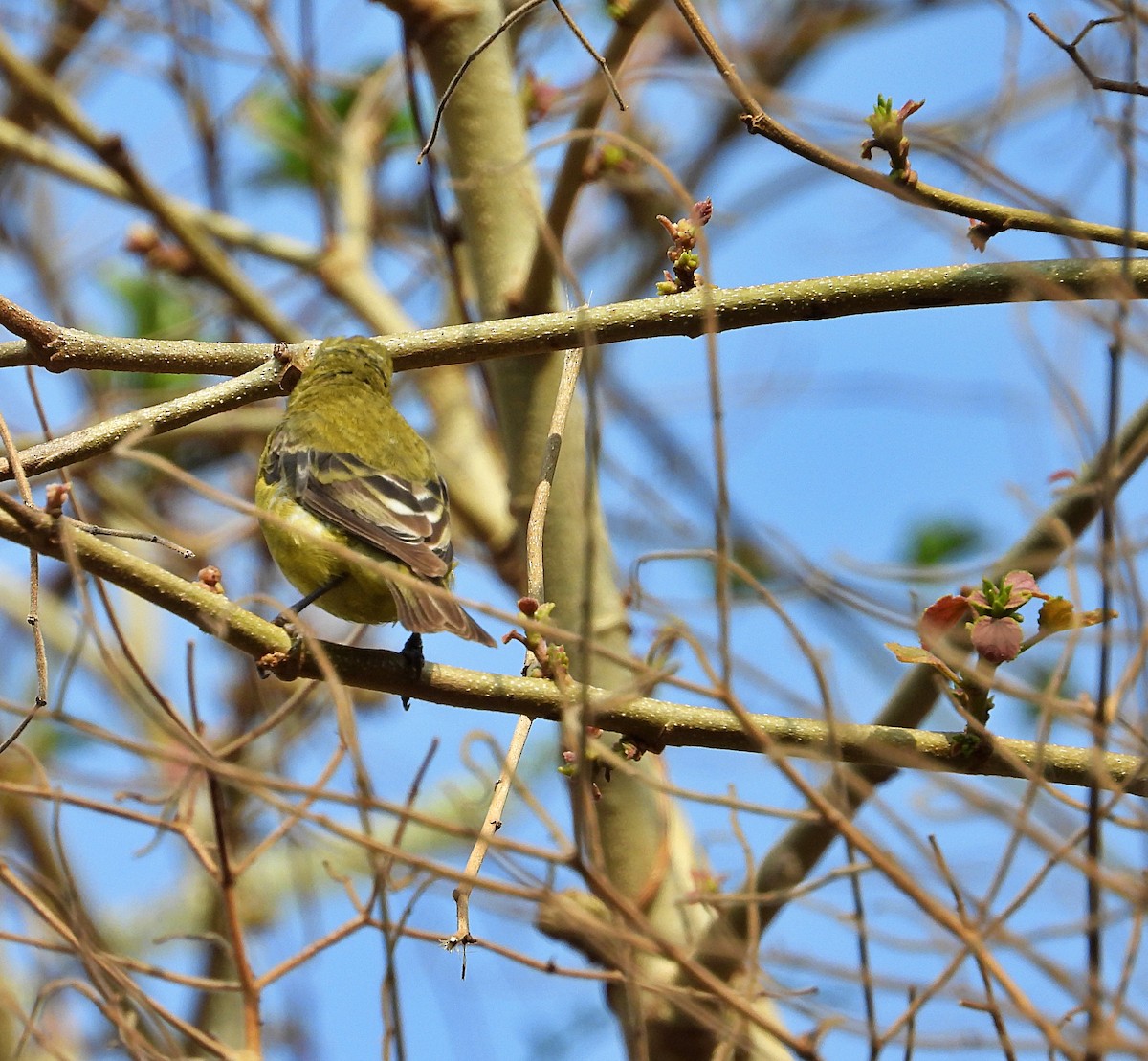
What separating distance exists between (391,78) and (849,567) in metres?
6.79

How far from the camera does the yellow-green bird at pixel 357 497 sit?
13.4ft

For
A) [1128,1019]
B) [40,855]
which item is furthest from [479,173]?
[40,855]

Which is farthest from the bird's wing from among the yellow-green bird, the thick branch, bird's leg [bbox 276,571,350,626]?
the thick branch

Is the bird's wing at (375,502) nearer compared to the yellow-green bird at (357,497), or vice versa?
the yellow-green bird at (357,497)

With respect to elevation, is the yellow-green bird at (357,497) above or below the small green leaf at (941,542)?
below

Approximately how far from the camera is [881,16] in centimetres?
1093

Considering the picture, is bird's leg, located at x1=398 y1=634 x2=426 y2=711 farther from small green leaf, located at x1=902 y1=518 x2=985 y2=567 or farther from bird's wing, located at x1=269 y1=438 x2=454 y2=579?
small green leaf, located at x1=902 y1=518 x2=985 y2=567

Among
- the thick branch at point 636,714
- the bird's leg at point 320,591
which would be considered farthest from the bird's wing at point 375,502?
the thick branch at point 636,714

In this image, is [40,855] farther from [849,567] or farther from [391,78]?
[849,567]

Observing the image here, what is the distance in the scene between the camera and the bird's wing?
165 inches

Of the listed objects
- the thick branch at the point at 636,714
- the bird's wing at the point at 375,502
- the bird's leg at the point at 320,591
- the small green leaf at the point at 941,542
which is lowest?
the thick branch at the point at 636,714

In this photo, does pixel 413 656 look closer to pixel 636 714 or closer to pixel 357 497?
pixel 636 714

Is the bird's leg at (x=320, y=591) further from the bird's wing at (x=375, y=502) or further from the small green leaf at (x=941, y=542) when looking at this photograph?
the small green leaf at (x=941, y=542)

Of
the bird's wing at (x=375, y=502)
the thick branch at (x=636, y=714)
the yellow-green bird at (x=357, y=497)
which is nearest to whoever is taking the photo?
the thick branch at (x=636, y=714)
